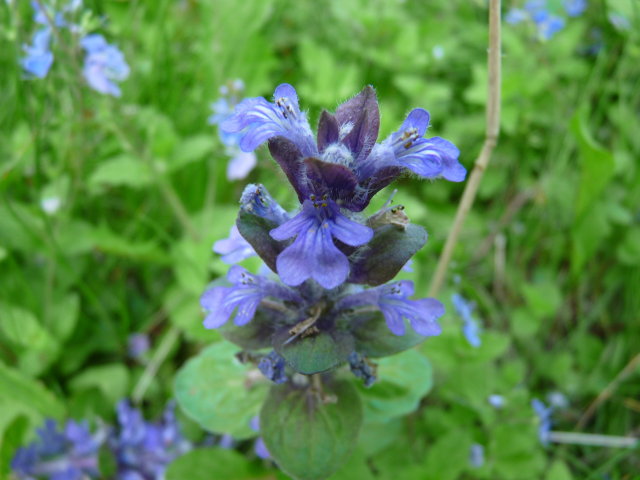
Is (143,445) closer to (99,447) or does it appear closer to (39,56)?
(99,447)

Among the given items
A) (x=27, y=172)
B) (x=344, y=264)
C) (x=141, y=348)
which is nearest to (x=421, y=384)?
(x=344, y=264)

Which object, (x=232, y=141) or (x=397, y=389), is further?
(x=232, y=141)

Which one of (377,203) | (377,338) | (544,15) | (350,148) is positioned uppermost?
(544,15)

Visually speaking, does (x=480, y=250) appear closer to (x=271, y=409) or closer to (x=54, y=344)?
(x=271, y=409)

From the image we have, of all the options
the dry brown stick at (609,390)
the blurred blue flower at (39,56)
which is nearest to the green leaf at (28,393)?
the blurred blue flower at (39,56)

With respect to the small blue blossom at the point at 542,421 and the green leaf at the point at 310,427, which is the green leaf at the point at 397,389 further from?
the small blue blossom at the point at 542,421

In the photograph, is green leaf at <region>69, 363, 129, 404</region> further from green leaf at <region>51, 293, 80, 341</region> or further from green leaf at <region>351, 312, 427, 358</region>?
green leaf at <region>351, 312, 427, 358</region>

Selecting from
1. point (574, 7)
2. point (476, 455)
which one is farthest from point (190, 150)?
point (574, 7)
